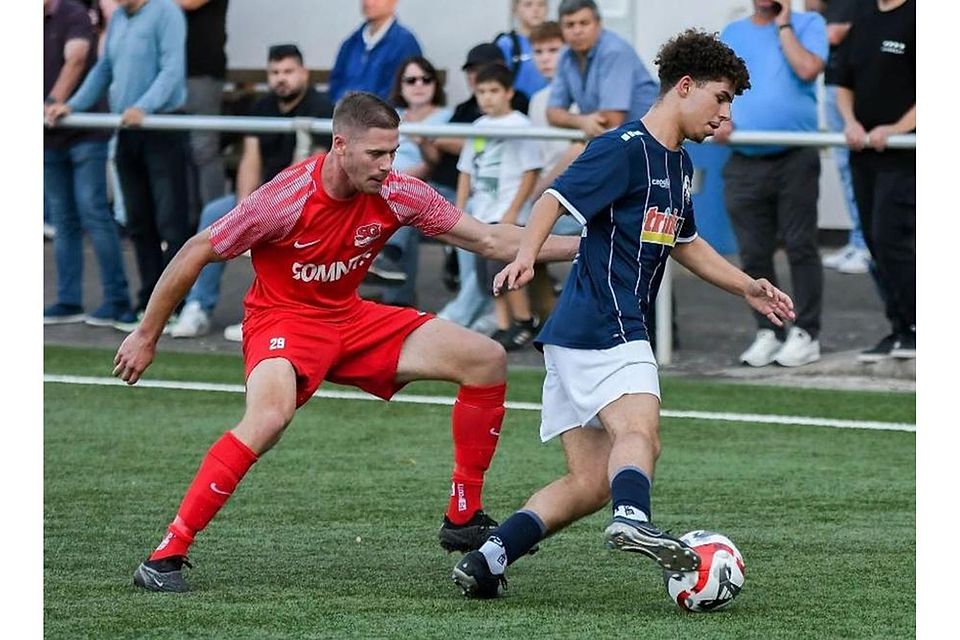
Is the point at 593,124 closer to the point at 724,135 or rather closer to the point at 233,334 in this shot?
the point at 724,135

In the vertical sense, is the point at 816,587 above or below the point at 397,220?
below

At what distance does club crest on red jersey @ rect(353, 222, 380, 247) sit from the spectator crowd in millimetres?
4486

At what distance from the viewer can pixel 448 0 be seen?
16000mm

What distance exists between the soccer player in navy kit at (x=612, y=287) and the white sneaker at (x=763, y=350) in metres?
5.49

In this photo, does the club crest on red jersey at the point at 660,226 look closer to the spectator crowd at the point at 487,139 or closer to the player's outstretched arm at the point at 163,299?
the player's outstretched arm at the point at 163,299

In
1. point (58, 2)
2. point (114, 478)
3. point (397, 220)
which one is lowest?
point (114, 478)

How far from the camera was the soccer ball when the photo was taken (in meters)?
5.46

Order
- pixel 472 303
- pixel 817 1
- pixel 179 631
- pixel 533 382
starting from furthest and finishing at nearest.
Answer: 1. pixel 817 1
2. pixel 472 303
3. pixel 533 382
4. pixel 179 631

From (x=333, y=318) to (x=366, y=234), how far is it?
33cm

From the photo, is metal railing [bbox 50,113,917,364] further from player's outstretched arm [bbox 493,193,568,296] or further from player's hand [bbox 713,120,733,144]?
player's outstretched arm [bbox 493,193,568,296]

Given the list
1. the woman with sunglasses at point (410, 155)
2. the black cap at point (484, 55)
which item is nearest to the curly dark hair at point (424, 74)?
the woman with sunglasses at point (410, 155)
